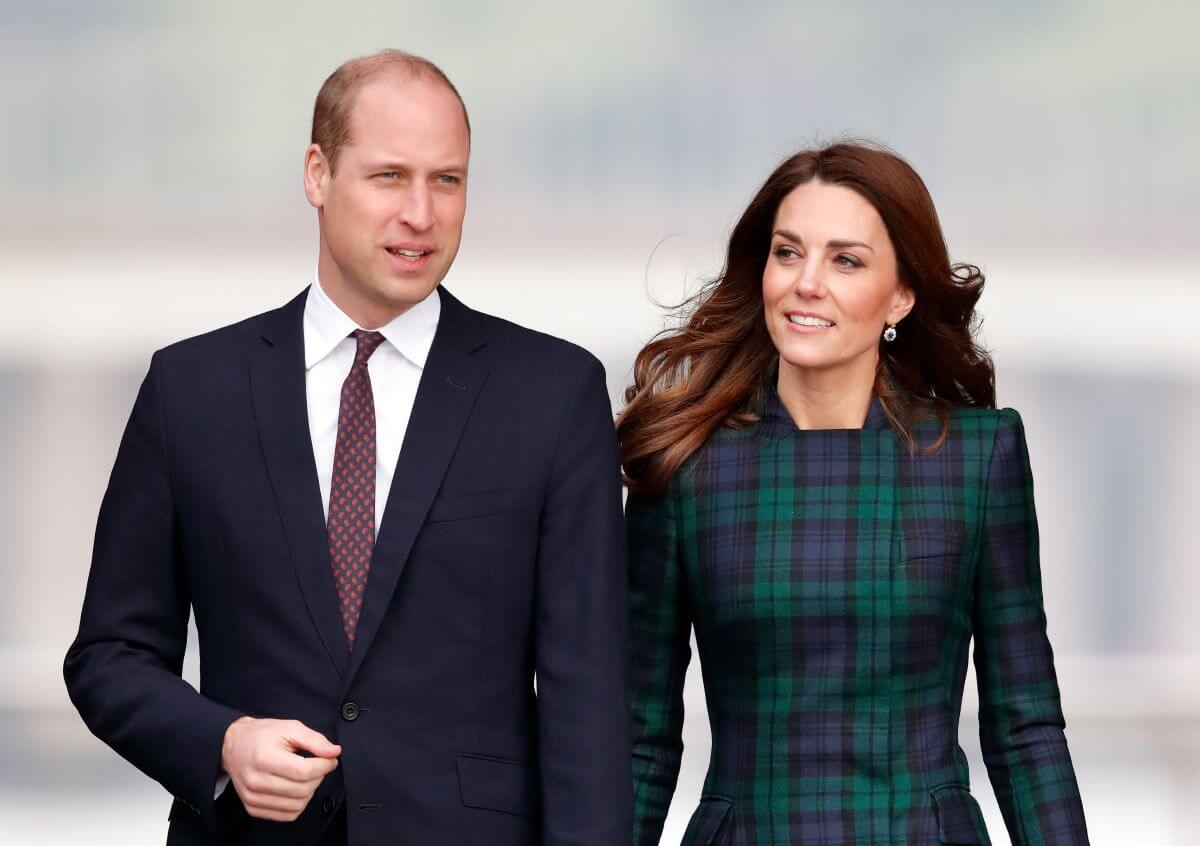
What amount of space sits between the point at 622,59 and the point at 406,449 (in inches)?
85.1

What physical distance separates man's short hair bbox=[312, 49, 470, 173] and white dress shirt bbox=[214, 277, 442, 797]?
17 centimetres

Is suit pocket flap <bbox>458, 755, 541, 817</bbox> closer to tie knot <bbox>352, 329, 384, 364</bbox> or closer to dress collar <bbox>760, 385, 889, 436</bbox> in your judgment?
tie knot <bbox>352, 329, 384, 364</bbox>

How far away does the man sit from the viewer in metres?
2.38

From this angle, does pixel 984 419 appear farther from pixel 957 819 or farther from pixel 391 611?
pixel 391 611

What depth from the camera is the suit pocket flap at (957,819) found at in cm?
266

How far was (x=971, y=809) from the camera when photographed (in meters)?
2.70

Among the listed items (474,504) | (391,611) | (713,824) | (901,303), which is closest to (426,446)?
(474,504)

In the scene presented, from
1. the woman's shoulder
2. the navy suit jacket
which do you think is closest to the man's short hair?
the navy suit jacket

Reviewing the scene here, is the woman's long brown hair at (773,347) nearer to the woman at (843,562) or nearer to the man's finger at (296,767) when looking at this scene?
the woman at (843,562)

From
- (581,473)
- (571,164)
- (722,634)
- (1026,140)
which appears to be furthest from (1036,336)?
(581,473)

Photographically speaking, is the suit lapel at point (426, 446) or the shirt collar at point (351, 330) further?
the shirt collar at point (351, 330)

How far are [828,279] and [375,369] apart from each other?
0.61 m

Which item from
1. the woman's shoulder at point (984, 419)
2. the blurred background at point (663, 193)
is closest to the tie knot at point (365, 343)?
the woman's shoulder at point (984, 419)

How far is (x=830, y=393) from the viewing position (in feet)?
9.43
